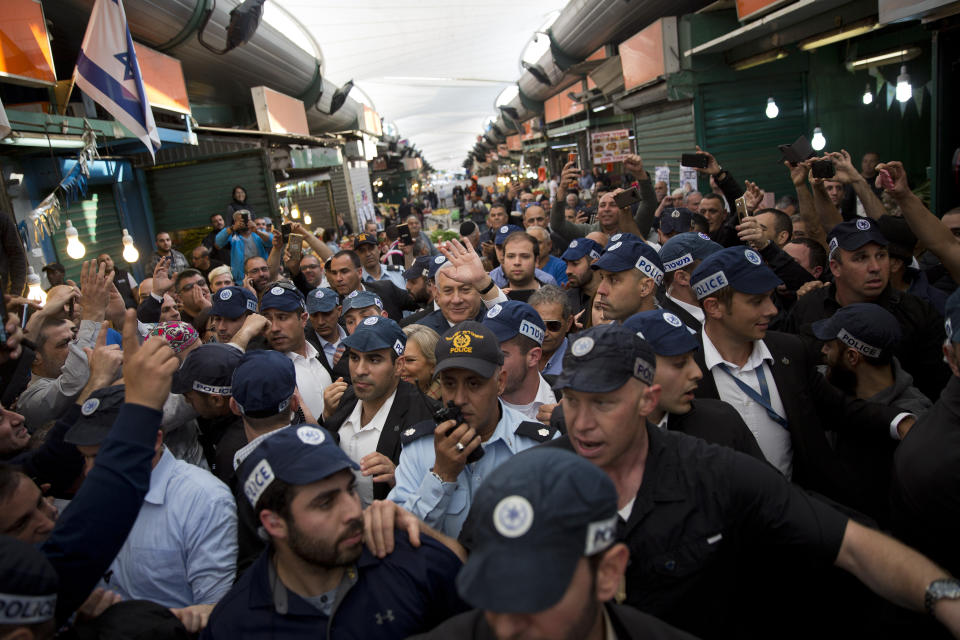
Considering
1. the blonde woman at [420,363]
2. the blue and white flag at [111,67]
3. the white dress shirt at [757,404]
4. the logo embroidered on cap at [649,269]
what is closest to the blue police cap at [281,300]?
the blonde woman at [420,363]

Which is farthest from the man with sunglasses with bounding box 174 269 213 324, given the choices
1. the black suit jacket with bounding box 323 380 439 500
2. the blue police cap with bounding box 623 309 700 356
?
the blue police cap with bounding box 623 309 700 356

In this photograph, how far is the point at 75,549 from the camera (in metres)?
1.87

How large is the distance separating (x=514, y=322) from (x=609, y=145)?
35.6ft

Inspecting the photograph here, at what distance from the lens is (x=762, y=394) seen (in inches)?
120

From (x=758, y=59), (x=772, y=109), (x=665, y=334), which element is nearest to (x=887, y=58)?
(x=772, y=109)

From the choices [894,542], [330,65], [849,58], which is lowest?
[894,542]

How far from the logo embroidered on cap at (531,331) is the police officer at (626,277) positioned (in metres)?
0.70

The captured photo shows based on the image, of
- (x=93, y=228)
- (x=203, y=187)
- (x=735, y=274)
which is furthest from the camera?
(x=203, y=187)

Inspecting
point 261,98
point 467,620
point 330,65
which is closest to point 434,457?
point 467,620

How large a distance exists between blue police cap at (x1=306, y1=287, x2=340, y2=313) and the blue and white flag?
3.13 meters

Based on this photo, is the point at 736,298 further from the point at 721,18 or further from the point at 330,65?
the point at 330,65

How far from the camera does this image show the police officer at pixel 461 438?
2461mm

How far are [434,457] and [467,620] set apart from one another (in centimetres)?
112

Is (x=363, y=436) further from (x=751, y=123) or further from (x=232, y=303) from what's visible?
(x=751, y=123)
